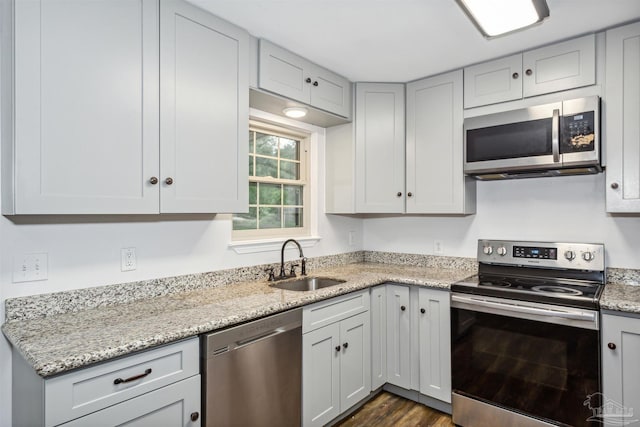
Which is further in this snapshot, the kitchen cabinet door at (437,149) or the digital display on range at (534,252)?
the kitchen cabinet door at (437,149)

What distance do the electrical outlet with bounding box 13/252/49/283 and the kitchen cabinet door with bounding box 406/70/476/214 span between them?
2.27 m

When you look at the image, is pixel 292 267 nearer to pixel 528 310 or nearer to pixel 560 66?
pixel 528 310

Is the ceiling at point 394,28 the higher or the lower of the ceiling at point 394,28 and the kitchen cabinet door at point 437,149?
the higher

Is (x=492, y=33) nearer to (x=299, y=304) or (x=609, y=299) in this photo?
(x=609, y=299)

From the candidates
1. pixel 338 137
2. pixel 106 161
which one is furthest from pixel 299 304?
pixel 338 137

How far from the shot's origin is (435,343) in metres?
2.38

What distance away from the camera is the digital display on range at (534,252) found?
7.84 ft

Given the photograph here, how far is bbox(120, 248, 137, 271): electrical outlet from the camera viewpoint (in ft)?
5.99

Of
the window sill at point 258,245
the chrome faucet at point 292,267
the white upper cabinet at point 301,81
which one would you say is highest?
the white upper cabinet at point 301,81

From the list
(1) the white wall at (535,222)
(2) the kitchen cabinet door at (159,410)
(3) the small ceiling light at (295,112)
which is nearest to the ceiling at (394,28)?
(3) the small ceiling light at (295,112)

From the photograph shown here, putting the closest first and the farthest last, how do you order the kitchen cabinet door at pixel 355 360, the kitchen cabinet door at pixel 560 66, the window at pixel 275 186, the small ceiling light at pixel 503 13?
the small ceiling light at pixel 503 13
the kitchen cabinet door at pixel 560 66
the kitchen cabinet door at pixel 355 360
the window at pixel 275 186

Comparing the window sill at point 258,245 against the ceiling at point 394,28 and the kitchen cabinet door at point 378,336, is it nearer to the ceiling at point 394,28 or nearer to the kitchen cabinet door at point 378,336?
the kitchen cabinet door at point 378,336

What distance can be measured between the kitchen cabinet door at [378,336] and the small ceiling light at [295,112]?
51.8 inches

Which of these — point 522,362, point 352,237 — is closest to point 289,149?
point 352,237
